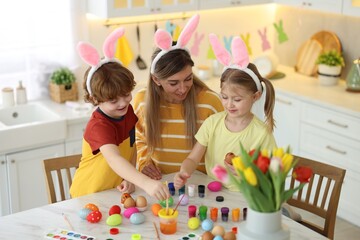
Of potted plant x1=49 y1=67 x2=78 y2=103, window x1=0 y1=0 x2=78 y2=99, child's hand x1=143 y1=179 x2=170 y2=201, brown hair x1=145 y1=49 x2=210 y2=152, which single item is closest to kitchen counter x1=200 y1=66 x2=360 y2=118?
potted plant x1=49 y1=67 x2=78 y2=103

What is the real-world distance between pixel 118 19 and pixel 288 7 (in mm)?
1485

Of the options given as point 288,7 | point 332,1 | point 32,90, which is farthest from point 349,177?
point 32,90

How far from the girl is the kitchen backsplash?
2.00 metres

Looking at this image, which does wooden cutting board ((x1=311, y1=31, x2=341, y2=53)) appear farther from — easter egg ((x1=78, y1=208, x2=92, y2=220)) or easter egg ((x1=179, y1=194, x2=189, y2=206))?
easter egg ((x1=78, y1=208, x2=92, y2=220))

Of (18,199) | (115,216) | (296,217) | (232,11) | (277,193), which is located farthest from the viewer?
(232,11)

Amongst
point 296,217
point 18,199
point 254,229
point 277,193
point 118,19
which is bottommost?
point 18,199

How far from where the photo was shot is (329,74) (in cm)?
455

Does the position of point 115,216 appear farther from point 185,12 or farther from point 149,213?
point 185,12

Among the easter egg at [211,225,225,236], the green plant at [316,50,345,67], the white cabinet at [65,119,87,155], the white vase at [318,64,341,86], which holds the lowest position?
the white cabinet at [65,119,87,155]

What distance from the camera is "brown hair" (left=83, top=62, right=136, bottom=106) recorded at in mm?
2529

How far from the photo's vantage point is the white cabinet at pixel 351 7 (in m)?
4.18

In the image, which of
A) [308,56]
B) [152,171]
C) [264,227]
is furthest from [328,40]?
[264,227]

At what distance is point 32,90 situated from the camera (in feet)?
14.2

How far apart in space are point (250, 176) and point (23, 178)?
2.40m
